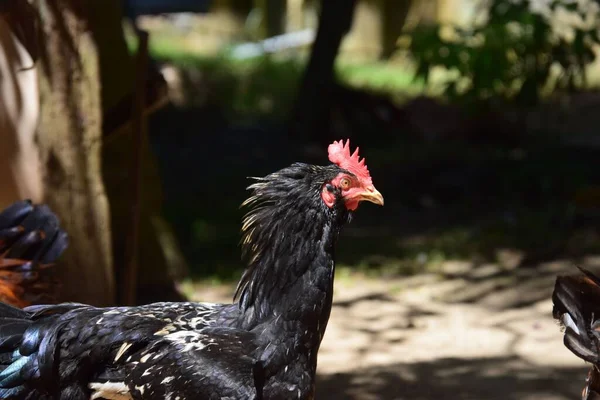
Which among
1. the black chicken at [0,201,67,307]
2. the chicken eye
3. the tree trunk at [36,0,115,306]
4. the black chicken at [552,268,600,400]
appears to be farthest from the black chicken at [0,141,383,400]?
the tree trunk at [36,0,115,306]

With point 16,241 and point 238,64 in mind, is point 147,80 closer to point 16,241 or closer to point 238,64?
point 16,241

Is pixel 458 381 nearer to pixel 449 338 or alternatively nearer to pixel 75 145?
pixel 449 338

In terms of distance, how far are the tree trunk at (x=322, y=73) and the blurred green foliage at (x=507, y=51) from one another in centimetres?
155

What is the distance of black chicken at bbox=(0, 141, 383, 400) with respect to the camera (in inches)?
133

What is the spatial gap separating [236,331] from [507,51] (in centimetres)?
561

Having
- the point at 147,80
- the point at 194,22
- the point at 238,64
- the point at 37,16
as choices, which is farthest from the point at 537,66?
the point at 194,22

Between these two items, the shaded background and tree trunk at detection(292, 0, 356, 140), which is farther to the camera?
tree trunk at detection(292, 0, 356, 140)

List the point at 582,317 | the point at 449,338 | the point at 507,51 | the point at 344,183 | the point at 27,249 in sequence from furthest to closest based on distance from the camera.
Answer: the point at 507,51
the point at 449,338
the point at 27,249
the point at 344,183
the point at 582,317

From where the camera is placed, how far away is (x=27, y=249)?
14.0ft

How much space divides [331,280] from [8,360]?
140cm

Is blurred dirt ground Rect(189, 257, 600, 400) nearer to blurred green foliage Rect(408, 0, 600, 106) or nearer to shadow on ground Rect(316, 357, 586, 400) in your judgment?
shadow on ground Rect(316, 357, 586, 400)

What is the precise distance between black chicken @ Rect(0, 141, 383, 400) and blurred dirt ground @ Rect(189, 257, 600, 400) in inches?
62.7

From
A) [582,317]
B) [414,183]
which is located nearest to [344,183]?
[582,317]

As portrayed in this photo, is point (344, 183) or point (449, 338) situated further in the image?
point (449, 338)
